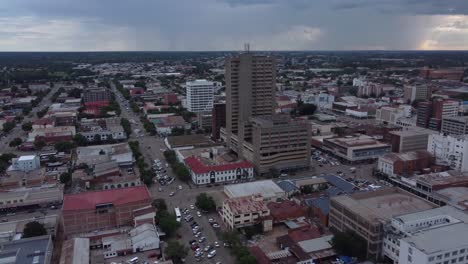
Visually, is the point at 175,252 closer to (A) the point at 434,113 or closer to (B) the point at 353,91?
(A) the point at 434,113

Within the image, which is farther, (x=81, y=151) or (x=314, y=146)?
(x=314, y=146)

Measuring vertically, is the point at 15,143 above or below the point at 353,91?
below

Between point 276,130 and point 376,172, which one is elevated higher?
point 276,130

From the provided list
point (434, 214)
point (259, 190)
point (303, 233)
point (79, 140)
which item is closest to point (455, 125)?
point (434, 214)

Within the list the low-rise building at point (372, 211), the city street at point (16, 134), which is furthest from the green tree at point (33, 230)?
the city street at point (16, 134)

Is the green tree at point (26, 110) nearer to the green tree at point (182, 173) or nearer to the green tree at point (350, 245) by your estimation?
the green tree at point (182, 173)

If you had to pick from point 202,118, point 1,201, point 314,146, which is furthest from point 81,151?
point 314,146

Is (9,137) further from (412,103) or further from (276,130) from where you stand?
(412,103)
